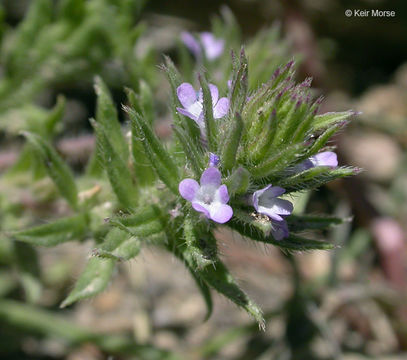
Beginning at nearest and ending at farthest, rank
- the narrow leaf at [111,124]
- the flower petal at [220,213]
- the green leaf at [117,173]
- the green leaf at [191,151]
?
the flower petal at [220,213] < the green leaf at [191,151] < the green leaf at [117,173] < the narrow leaf at [111,124]

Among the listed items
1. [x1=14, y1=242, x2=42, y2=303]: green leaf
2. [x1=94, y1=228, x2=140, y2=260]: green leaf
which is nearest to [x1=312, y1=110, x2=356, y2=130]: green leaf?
[x1=94, y1=228, x2=140, y2=260]: green leaf

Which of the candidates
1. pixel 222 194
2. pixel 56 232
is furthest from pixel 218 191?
pixel 56 232

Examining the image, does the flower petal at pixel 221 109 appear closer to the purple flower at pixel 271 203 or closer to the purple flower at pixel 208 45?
the purple flower at pixel 271 203

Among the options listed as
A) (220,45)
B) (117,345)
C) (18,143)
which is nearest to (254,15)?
(220,45)

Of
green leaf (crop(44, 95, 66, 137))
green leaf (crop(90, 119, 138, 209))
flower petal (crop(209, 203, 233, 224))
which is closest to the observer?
flower petal (crop(209, 203, 233, 224))

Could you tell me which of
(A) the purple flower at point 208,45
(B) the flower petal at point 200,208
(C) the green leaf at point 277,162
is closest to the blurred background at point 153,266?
(A) the purple flower at point 208,45

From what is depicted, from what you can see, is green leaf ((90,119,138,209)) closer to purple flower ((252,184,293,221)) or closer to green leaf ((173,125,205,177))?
green leaf ((173,125,205,177))
